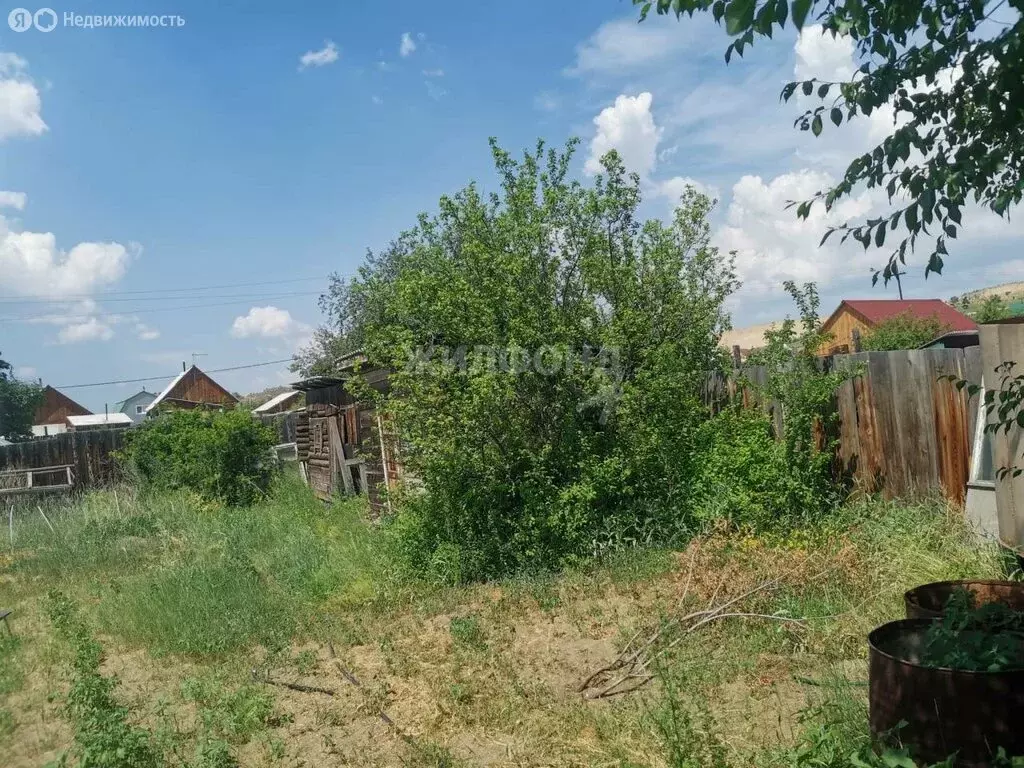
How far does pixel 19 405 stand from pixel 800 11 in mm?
42652

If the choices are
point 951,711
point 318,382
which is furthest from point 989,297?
point 951,711

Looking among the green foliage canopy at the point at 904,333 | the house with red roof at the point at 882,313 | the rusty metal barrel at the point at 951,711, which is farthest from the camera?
the house with red roof at the point at 882,313

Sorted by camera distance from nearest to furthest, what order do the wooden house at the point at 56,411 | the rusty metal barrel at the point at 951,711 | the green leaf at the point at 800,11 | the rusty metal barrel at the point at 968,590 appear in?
1. the green leaf at the point at 800,11
2. the rusty metal barrel at the point at 951,711
3. the rusty metal barrel at the point at 968,590
4. the wooden house at the point at 56,411

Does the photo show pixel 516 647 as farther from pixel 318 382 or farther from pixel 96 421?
pixel 96 421

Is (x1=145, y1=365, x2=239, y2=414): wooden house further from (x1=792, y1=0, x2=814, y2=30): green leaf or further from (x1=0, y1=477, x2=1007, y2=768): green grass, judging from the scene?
(x1=792, y1=0, x2=814, y2=30): green leaf

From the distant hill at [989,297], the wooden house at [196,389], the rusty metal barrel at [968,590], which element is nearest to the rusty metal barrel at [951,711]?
the rusty metal barrel at [968,590]

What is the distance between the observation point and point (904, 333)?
26.4m

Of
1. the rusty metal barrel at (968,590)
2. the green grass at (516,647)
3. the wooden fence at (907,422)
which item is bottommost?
the green grass at (516,647)

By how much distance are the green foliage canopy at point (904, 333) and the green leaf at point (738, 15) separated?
78.2 ft

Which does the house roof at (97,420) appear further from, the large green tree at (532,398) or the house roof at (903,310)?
the large green tree at (532,398)

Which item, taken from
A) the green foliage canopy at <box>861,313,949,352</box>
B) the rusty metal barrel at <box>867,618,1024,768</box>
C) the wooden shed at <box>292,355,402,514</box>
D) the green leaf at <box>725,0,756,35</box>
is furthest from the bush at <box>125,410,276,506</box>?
the green foliage canopy at <box>861,313,949,352</box>

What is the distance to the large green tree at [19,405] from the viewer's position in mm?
34991

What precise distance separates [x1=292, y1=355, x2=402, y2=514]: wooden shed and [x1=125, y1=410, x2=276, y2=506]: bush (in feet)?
2.78

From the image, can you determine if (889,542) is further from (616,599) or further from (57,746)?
(57,746)
